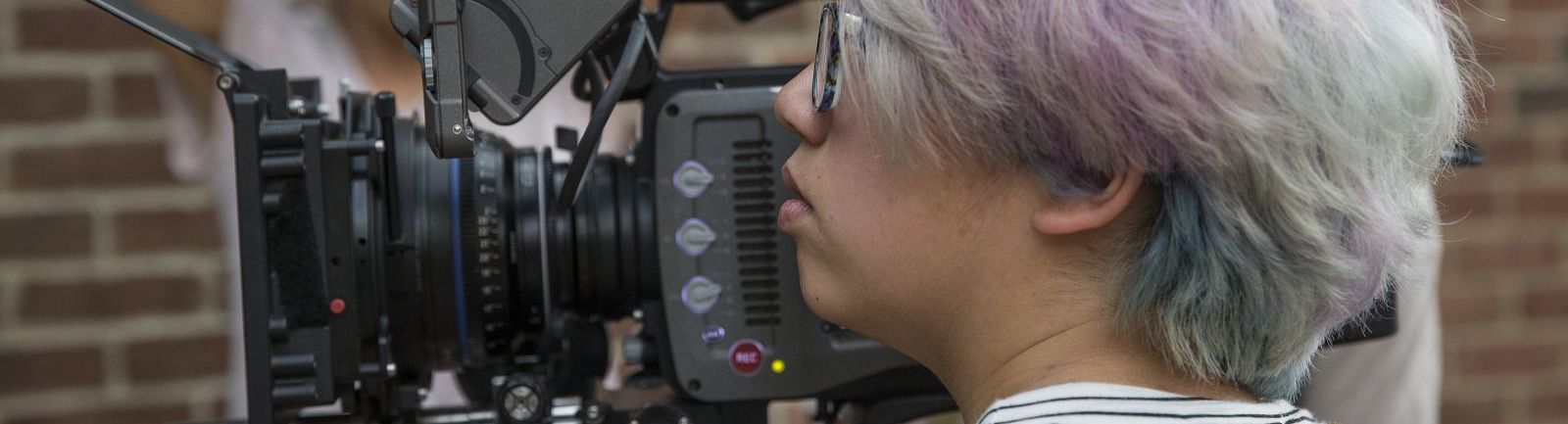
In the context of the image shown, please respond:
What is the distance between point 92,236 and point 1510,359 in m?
1.84

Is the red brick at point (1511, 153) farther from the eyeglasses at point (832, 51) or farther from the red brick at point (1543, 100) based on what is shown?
the eyeglasses at point (832, 51)

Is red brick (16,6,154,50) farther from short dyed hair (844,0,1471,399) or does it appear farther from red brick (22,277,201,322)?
short dyed hair (844,0,1471,399)

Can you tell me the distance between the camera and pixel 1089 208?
33.2 inches

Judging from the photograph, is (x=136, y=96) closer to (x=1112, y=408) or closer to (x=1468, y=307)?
(x=1112, y=408)

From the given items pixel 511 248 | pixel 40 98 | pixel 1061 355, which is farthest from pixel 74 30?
pixel 1061 355

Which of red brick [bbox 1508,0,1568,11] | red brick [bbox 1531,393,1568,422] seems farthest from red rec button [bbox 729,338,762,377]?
red brick [bbox 1531,393,1568,422]

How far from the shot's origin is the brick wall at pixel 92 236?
179 centimetres

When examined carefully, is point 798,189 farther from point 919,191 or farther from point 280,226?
point 280,226

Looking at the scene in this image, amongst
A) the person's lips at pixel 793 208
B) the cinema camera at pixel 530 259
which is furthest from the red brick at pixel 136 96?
the person's lips at pixel 793 208

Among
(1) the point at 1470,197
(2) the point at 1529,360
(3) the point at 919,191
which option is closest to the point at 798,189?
(3) the point at 919,191

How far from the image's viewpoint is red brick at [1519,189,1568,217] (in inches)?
85.0

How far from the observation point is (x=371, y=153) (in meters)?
1.02

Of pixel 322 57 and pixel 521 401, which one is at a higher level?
pixel 322 57

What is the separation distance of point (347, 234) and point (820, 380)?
33 cm
